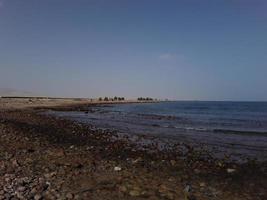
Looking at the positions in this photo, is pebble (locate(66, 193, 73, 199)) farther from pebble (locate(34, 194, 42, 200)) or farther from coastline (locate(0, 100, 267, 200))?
pebble (locate(34, 194, 42, 200))

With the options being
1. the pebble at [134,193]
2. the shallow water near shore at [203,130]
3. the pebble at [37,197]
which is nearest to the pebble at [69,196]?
the pebble at [37,197]

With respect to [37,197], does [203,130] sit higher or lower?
lower

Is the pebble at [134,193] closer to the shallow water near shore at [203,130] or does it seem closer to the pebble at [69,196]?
the pebble at [69,196]

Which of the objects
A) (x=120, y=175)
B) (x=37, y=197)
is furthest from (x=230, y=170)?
(x=37, y=197)

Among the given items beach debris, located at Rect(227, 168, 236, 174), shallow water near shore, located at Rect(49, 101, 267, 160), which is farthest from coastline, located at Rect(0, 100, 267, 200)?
shallow water near shore, located at Rect(49, 101, 267, 160)

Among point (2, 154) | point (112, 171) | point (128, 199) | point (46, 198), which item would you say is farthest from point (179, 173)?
point (2, 154)

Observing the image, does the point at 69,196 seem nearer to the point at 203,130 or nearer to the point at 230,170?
the point at 230,170

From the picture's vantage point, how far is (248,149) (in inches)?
732

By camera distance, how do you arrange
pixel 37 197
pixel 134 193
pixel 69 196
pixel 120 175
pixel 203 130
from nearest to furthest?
pixel 37 197, pixel 69 196, pixel 134 193, pixel 120 175, pixel 203 130

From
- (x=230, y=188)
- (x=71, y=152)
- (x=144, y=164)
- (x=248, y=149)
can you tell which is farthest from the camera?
(x=248, y=149)

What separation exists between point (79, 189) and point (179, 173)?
13.4 ft

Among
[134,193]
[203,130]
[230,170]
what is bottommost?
[203,130]

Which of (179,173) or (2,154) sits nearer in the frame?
(179,173)

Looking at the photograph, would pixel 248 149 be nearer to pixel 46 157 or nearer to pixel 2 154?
pixel 46 157
